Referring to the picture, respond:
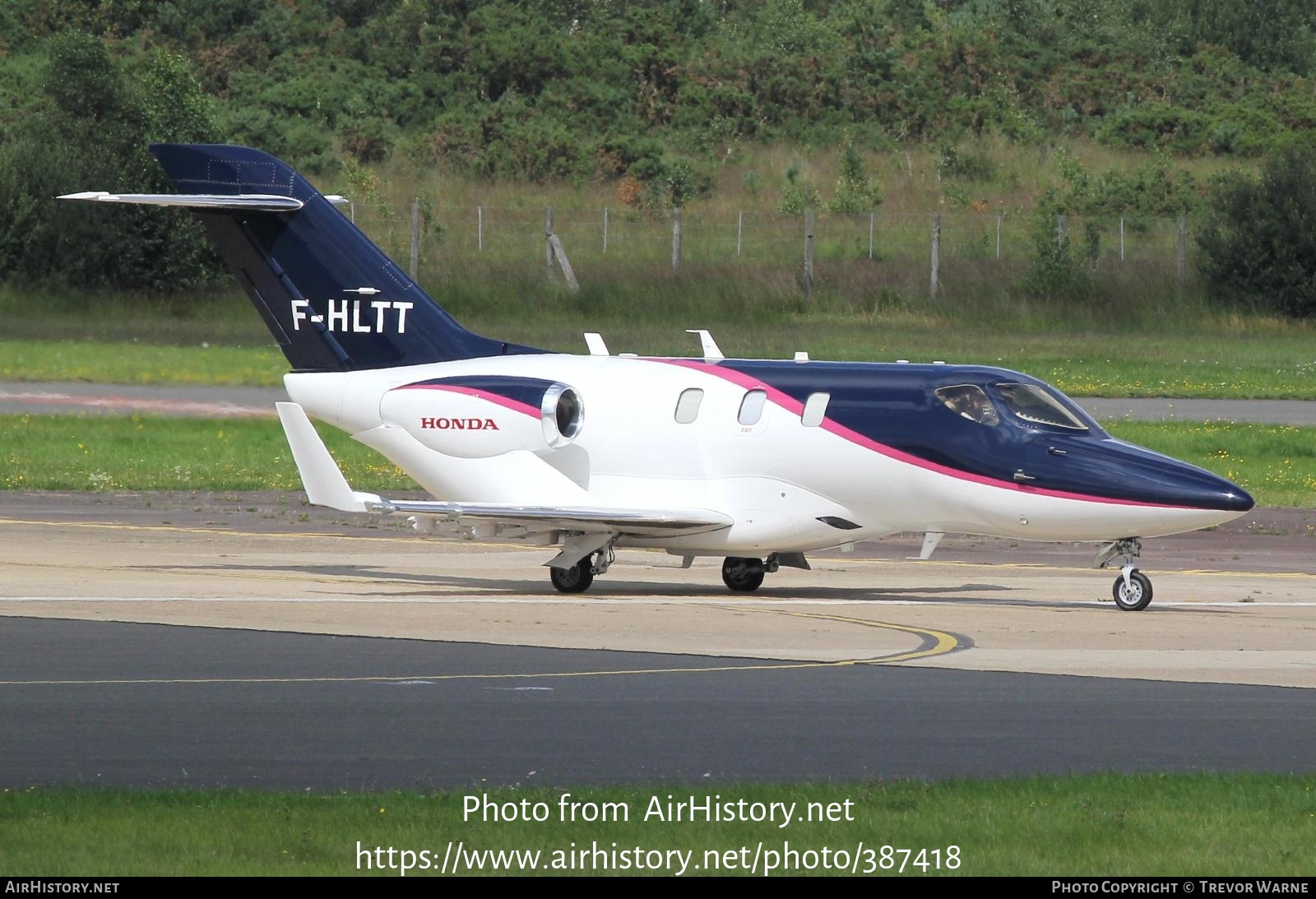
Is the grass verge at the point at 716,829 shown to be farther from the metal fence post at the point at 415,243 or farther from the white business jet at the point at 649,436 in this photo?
the metal fence post at the point at 415,243

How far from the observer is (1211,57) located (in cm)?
8844

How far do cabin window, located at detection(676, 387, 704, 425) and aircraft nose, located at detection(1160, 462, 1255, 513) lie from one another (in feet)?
17.3

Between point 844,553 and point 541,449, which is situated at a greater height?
point 541,449

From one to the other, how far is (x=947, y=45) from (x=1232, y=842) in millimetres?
77270

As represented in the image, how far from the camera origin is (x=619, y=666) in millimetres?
17688

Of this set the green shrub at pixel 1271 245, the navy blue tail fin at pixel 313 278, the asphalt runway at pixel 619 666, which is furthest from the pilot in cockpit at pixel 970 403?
the green shrub at pixel 1271 245

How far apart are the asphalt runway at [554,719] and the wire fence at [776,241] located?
43.5 metres

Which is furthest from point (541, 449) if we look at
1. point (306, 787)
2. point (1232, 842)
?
point (1232, 842)

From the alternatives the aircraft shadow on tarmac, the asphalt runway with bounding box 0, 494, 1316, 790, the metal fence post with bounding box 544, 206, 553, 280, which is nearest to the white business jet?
the aircraft shadow on tarmac

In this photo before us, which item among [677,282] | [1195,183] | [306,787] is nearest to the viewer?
[306,787]

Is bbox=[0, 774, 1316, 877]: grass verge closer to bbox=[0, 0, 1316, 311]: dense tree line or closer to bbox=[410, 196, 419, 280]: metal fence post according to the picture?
bbox=[410, 196, 419, 280]: metal fence post

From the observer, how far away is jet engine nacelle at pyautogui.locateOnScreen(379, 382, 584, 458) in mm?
23453

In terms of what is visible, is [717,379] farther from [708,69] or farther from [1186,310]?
[708,69]

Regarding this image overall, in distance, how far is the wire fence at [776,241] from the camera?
62750 millimetres
